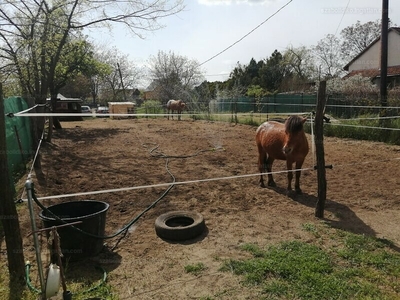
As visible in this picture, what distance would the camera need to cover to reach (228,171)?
263 inches

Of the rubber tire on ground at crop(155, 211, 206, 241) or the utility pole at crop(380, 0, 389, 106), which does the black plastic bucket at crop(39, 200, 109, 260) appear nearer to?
the rubber tire on ground at crop(155, 211, 206, 241)

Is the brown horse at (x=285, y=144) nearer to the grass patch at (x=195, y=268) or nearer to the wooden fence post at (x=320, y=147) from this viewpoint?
the wooden fence post at (x=320, y=147)

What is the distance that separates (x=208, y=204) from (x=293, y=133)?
178cm

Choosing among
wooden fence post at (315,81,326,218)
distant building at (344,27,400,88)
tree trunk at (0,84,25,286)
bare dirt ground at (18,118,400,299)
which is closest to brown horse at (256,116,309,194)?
bare dirt ground at (18,118,400,299)

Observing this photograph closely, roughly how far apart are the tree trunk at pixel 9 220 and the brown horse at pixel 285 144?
3767mm

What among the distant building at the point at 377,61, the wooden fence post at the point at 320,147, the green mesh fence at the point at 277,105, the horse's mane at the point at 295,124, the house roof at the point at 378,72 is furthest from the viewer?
the distant building at the point at 377,61

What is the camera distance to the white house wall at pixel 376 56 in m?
23.5

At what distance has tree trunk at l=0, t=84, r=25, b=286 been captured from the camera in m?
2.54

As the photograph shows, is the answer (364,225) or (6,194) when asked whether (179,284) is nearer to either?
(6,194)

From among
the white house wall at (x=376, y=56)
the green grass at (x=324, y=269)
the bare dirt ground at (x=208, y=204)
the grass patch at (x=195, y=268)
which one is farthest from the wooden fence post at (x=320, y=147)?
the white house wall at (x=376, y=56)

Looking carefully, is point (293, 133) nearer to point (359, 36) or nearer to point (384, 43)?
point (384, 43)

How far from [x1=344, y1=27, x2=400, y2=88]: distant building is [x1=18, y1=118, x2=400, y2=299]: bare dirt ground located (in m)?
16.9

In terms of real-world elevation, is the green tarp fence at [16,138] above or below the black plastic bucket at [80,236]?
above

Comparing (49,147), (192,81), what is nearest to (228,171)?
(49,147)
